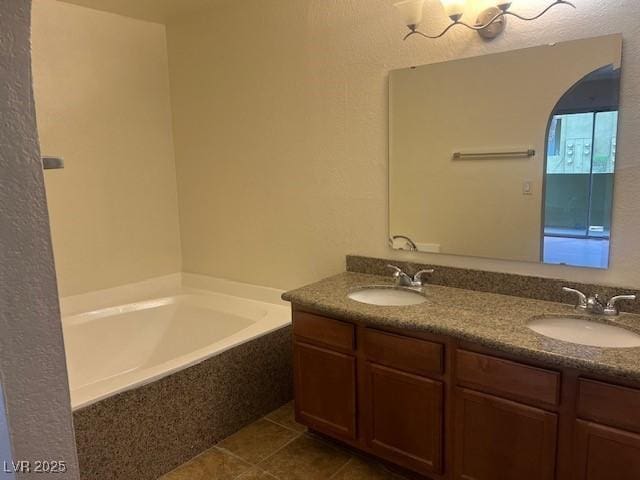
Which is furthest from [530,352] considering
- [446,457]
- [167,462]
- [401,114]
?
[167,462]

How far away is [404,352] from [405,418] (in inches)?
11.1

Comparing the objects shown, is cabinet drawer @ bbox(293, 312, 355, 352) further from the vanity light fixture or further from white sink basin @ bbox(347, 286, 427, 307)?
the vanity light fixture

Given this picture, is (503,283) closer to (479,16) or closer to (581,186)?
(581,186)

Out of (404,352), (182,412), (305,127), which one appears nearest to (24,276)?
(404,352)

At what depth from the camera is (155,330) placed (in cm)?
312

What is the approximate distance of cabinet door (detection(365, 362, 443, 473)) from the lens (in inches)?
74.5

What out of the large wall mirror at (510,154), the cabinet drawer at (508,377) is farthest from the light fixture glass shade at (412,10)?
the cabinet drawer at (508,377)

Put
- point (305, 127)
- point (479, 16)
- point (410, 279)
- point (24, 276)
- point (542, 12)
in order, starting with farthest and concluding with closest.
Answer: point (305, 127)
point (410, 279)
point (479, 16)
point (542, 12)
point (24, 276)

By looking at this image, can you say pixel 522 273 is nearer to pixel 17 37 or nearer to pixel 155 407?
pixel 155 407

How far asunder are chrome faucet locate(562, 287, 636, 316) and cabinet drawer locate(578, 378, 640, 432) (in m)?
0.44

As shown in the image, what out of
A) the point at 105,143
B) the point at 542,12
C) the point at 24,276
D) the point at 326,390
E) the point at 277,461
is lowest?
the point at 277,461

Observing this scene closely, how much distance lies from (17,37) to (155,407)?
1.84 metres

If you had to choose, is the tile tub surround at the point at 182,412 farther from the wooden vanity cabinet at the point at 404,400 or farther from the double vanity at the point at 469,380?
the wooden vanity cabinet at the point at 404,400

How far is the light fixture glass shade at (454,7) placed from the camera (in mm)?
2055
